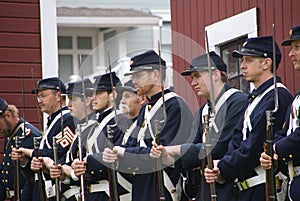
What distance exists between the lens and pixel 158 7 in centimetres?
2608

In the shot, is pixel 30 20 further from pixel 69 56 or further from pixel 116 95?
pixel 69 56

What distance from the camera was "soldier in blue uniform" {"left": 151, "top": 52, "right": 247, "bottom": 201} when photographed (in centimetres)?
749

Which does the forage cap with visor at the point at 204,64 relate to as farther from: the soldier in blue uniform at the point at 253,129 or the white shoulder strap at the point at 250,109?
the white shoulder strap at the point at 250,109

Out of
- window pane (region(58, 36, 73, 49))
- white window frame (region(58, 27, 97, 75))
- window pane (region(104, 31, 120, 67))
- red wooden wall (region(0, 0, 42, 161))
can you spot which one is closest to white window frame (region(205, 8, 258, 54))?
red wooden wall (region(0, 0, 42, 161))

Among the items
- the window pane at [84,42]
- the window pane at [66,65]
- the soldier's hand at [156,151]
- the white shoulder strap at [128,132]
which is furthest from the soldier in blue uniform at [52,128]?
the window pane at [84,42]

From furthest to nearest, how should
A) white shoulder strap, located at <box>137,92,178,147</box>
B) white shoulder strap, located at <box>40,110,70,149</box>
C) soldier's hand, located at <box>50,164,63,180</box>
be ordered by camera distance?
1. white shoulder strap, located at <box>40,110,70,149</box>
2. soldier's hand, located at <box>50,164,63,180</box>
3. white shoulder strap, located at <box>137,92,178,147</box>

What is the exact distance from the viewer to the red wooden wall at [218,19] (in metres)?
8.57

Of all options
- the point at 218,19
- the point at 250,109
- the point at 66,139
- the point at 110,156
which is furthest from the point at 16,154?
the point at 250,109

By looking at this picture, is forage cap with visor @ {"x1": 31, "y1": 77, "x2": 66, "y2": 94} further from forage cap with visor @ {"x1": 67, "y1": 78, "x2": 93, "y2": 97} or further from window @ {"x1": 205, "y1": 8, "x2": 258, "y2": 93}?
window @ {"x1": 205, "y1": 8, "x2": 258, "y2": 93}

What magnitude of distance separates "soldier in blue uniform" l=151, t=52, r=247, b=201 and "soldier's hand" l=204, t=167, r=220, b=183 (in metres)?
0.22

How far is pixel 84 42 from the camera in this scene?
85.9 feet

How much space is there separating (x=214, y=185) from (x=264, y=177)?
1.32 ft

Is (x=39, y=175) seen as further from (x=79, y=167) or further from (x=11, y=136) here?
(x=11, y=136)

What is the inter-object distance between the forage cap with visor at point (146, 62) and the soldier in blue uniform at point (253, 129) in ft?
3.55
